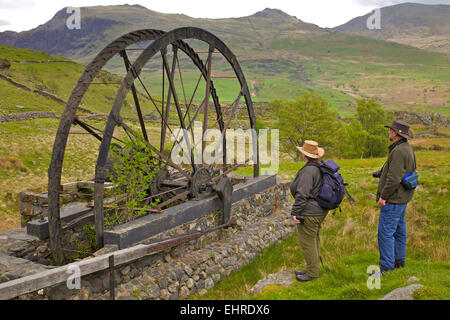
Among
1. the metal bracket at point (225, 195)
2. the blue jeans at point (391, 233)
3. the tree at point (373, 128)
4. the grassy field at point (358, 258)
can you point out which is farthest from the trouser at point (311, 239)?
the tree at point (373, 128)

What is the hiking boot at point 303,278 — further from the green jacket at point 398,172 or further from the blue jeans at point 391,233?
the green jacket at point 398,172

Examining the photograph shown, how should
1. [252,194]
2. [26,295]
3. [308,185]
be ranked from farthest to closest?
1. [252,194]
2. [308,185]
3. [26,295]

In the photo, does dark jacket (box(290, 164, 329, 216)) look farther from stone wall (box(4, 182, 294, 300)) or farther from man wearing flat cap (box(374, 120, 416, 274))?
stone wall (box(4, 182, 294, 300))

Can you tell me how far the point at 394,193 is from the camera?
18.3 feet

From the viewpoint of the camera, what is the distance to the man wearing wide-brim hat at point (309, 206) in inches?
223

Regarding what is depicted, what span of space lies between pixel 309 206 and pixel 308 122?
3229cm

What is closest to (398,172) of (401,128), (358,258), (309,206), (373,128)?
(401,128)

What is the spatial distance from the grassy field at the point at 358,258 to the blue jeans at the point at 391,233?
24cm

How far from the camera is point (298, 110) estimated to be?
3728 centimetres

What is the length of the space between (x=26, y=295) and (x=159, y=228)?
2.51 metres

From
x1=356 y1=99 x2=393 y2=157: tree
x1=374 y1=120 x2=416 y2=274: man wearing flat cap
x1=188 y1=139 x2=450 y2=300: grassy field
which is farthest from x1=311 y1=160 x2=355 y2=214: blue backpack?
x1=356 y1=99 x2=393 y2=157: tree

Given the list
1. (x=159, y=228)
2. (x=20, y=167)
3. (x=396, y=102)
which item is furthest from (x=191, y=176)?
(x=396, y=102)

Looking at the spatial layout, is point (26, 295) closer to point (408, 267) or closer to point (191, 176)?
point (191, 176)

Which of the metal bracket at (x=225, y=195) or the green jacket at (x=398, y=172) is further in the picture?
the metal bracket at (x=225, y=195)
